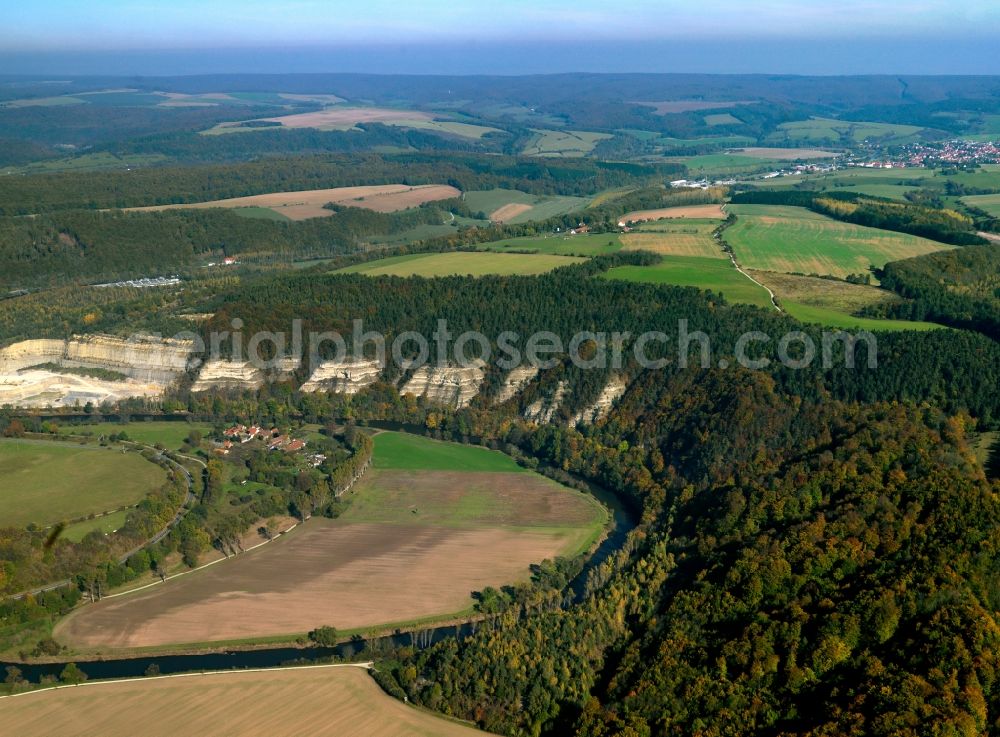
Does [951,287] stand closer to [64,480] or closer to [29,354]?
[64,480]

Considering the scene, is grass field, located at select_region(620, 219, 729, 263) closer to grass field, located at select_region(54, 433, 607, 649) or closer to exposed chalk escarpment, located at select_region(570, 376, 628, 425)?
exposed chalk escarpment, located at select_region(570, 376, 628, 425)

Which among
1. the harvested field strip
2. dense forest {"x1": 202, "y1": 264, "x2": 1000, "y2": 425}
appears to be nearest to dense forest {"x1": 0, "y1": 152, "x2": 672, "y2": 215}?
dense forest {"x1": 202, "y1": 264, "x2": 1000, "y2": 425}

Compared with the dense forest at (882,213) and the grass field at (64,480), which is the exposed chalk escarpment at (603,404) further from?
the dense forest at (882,213)

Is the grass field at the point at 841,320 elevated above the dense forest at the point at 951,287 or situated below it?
below

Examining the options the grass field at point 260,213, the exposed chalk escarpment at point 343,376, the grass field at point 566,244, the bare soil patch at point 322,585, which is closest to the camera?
the bare soil patch at point 322,585

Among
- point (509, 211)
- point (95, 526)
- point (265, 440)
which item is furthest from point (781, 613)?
point (509, 211)

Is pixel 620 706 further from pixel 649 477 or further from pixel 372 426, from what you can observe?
pixel 372 426

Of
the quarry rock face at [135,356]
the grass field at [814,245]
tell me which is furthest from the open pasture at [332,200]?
the quarry rock face at [135,356]
